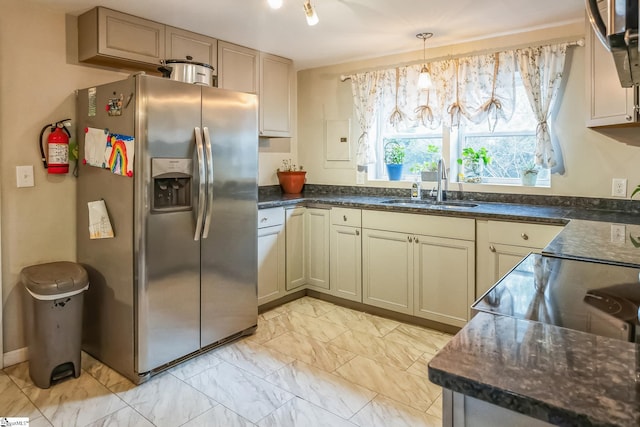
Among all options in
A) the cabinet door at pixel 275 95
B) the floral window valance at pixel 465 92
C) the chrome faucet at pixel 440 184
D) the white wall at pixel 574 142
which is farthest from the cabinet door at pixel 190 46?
the chrome faucet at pixel 440 184

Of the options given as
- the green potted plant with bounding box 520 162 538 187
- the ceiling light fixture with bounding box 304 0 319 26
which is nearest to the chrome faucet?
the green potted plant with bounding box 520 162 538 187

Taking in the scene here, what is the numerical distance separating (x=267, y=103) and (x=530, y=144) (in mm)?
2194

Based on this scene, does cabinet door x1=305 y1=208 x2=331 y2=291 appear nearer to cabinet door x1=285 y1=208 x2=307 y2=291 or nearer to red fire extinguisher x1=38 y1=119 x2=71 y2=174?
cabinet door x1=285 y1=208 x2=307 y2=291

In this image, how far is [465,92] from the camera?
3400 millimetres

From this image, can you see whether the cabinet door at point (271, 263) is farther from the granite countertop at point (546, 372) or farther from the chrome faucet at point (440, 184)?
the granite countertop at point (546, 372)

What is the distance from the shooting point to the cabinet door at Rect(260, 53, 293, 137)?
3.82 metres

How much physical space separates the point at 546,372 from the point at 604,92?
249 centimetres

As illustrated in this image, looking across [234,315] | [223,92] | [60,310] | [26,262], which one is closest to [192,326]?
[234,315]

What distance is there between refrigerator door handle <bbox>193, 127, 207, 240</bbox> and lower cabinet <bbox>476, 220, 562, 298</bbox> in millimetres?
1797

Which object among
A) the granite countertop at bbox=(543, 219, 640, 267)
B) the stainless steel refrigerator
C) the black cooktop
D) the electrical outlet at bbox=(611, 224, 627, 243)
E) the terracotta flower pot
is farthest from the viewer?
the terracotta flower pot

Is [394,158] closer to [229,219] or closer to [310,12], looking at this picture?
[229,219]

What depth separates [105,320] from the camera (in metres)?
2.64

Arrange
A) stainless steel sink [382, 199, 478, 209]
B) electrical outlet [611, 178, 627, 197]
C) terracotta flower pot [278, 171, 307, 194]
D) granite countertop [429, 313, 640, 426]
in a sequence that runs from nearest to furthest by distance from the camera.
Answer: granite countertop [429, 313, 640, 426] → electrical outlet [611, 178, 627, 197] → stainless steel sink [382, 199, 478, 209] → terracotta flower pot [278, 171, 307, 194]

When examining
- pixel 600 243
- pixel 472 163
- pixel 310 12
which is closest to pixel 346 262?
pixel 472 163
